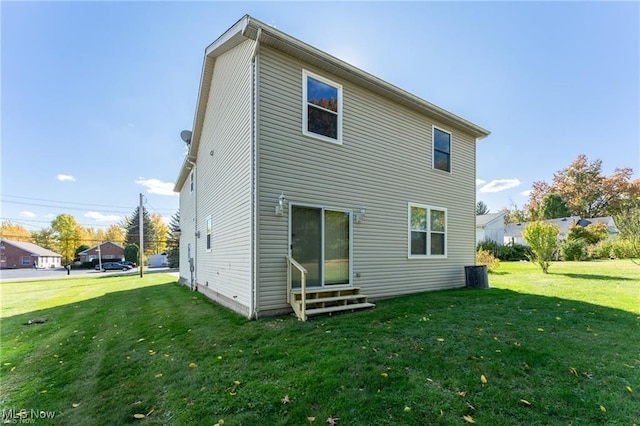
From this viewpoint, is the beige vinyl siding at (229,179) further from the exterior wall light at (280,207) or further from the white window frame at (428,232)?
the white window frame at (428,232)

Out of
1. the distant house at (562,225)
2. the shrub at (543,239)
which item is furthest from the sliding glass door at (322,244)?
the distant house at (562,225)

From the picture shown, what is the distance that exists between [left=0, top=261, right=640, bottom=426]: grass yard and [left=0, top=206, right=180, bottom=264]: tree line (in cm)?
4370

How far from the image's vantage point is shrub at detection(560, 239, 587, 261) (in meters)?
19.9

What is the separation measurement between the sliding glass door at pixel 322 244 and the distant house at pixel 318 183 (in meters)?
0.03

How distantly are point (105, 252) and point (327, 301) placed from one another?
193ft

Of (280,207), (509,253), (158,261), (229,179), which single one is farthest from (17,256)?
(509,253)

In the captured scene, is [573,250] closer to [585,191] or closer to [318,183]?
[318,183]

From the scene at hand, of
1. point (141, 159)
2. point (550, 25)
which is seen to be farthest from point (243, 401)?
point (141, 159)

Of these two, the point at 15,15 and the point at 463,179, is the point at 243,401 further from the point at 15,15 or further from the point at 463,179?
the point at 15,15

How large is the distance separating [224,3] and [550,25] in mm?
11419

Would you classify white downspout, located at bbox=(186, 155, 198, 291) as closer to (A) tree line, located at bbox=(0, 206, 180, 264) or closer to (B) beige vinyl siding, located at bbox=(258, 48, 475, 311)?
(B) beige vinyl siding, located at bbox=(258, 48, 475, 311)

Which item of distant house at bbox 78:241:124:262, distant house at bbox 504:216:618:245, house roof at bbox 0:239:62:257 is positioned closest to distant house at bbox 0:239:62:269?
house roof at bbox 0:239:62:257

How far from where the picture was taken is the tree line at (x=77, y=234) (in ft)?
157

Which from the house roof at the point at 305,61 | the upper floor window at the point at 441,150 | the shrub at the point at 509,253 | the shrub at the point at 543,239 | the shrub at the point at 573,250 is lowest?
the shrub at the point at 509,253
